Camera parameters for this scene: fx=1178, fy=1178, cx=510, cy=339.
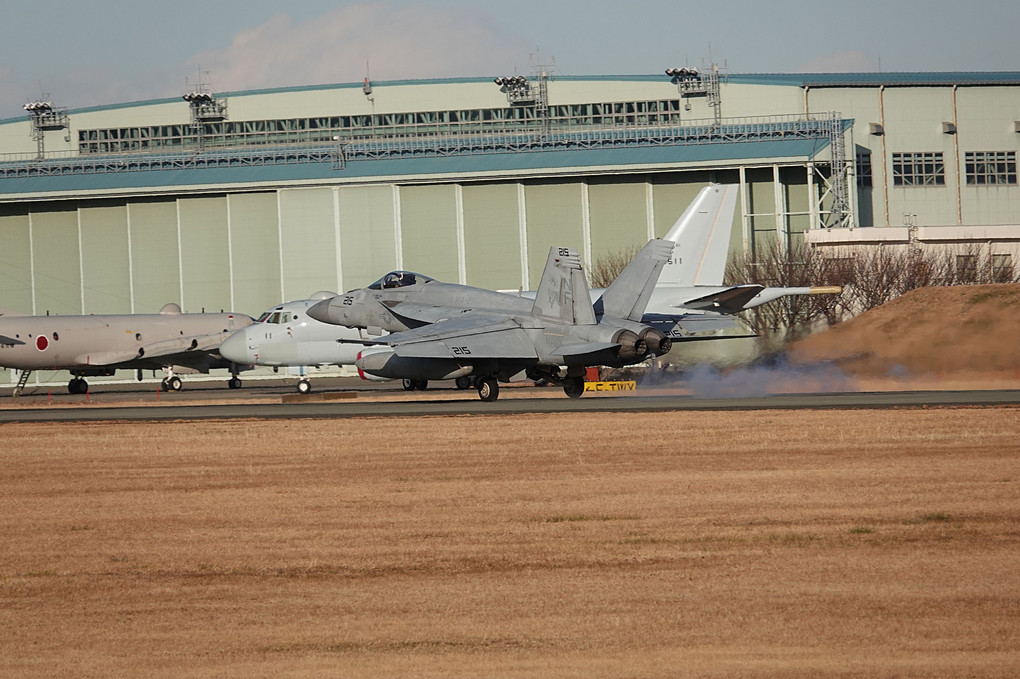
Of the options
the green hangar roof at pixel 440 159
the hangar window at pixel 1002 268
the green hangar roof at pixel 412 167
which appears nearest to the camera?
the hangar window at pixel 1002 268

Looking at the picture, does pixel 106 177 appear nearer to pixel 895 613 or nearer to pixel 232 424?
pixel 232 424

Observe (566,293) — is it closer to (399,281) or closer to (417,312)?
(417,312)

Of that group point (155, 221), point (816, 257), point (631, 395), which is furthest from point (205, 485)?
point (155, 221)

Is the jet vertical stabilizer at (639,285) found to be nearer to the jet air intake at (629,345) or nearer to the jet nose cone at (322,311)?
the jet air intake at (629,345)

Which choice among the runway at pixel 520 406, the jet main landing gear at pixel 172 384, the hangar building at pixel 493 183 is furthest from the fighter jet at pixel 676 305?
the hangar building at pixel 493 183

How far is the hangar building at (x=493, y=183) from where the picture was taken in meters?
69.4

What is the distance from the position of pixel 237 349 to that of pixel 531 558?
130 feet

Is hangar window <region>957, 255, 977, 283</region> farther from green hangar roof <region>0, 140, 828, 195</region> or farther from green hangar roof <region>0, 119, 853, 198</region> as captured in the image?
green hangar roof <region>0, 119, 853, 198</region>

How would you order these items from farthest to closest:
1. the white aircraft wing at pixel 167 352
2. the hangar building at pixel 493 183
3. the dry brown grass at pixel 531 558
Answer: the hangar building at pixel 493 183 → the white aircraft wing at pixel 167 352 → the dry brown grass at pixel 531 558

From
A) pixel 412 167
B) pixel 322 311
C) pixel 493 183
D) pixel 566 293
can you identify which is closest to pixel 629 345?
pixel 566 293

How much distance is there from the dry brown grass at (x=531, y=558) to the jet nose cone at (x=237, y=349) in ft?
88.8

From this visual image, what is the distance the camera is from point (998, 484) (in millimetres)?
16891

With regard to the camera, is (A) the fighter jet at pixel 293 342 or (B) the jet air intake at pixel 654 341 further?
(A) the fighter jet at pixel 293 342

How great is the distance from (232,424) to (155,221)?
49719 millimetres
